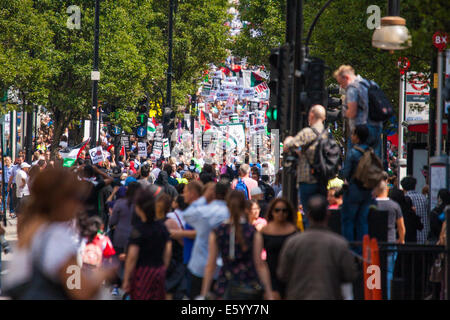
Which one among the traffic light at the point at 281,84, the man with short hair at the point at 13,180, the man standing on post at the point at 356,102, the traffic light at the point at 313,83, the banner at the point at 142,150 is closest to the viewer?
the man standing on post at the point at 356,102

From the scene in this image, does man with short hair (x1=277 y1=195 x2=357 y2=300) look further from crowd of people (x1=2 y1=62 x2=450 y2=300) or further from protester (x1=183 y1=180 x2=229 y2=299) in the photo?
protester (x1=183 y1=180 x2=229 y2=299)

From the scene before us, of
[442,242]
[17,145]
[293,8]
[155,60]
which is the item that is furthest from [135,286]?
[17,145]

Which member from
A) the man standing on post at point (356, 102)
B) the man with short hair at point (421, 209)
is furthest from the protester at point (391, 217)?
the man with short hair at point (421, 209)

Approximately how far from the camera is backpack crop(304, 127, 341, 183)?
11.3 metres

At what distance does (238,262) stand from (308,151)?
2894 mm

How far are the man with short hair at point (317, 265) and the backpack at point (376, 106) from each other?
14.1 ft

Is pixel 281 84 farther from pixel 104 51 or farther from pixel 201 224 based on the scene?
pixel 104 51

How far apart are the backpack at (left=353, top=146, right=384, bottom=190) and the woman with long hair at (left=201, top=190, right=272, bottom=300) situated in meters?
2.78

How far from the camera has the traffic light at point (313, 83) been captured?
13.1m

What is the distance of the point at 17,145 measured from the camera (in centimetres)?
6191

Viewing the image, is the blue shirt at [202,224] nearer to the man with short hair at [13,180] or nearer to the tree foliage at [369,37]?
the tree foliage at [369,37]

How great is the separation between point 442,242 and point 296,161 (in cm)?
190

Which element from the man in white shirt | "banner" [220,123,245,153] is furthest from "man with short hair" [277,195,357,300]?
"banner" [220,123,245,153]

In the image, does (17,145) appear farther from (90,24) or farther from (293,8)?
(293,8)
